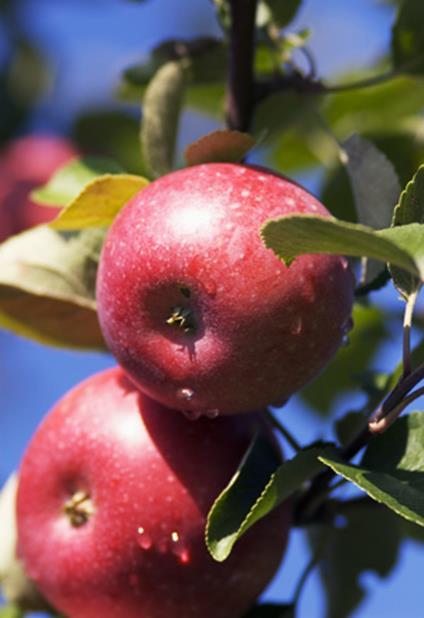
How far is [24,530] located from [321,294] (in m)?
0.47

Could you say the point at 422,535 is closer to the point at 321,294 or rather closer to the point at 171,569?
the point at 171,569

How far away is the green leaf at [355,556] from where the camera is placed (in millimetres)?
1592

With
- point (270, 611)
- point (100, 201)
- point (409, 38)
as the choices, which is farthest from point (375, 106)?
point (270, 611)

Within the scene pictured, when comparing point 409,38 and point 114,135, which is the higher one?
point 409,38

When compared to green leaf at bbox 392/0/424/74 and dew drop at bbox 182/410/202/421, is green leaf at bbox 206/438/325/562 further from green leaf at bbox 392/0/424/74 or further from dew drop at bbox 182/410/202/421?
green leaf at bbox 392/0/424/74

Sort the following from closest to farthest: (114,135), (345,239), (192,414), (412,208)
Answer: (345,239) → (412,208) → (192,414) → (114,135)

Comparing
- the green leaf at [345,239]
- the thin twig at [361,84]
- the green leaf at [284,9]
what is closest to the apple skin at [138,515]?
the green leaf at [345,239]

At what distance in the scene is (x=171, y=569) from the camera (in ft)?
3.82

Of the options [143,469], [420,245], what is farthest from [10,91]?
[420,245]

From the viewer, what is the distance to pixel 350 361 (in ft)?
6.59

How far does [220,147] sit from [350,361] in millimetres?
904

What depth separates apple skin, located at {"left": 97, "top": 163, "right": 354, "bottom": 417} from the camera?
1025mm

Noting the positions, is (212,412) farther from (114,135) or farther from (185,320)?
(114,135)

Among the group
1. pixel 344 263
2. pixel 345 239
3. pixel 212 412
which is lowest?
pixel 212 412
